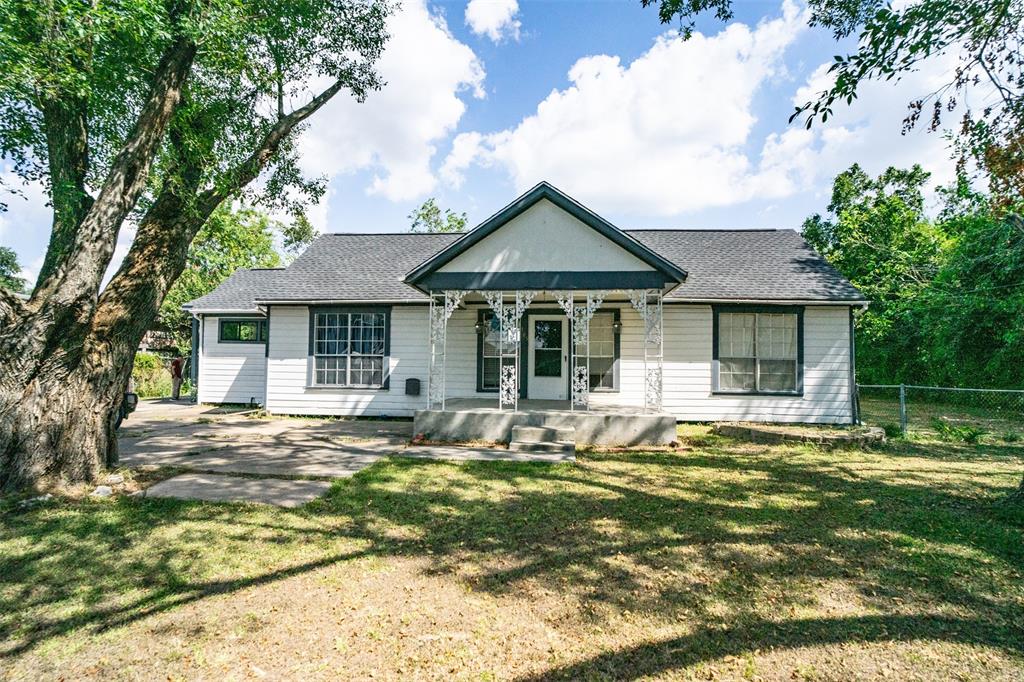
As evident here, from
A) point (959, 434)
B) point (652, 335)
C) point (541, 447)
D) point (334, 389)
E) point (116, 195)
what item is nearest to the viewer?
point (116, 195)

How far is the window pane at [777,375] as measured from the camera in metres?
11.4

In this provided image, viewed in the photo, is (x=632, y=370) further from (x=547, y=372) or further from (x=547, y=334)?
(x=547, y=334)

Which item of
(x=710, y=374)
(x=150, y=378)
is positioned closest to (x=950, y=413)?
(x=710, y=374)

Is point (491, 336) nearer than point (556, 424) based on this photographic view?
No

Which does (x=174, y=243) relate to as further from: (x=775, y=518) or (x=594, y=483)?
(x=775, y=518)

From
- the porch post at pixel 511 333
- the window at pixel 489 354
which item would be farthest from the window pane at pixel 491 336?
the porch post at pixel 511 333

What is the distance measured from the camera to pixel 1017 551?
13.9ft

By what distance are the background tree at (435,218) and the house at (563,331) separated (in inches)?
981

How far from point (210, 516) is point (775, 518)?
6105 mm

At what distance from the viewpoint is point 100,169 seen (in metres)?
7.86

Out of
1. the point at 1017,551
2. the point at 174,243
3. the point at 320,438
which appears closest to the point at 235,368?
the point at 320,438

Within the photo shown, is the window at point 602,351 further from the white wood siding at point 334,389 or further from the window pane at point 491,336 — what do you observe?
the white wood siding at point 334,389

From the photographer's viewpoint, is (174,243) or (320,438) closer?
(174,243)

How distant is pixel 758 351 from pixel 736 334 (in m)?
0.66
